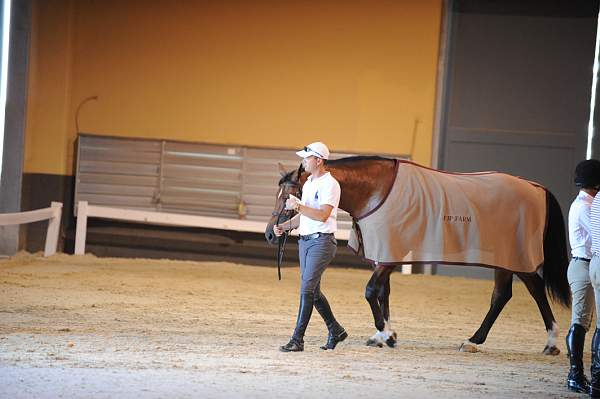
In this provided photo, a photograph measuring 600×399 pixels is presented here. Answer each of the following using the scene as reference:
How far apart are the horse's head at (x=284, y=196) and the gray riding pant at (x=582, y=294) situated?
2123 millimetres

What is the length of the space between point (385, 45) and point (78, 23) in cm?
482

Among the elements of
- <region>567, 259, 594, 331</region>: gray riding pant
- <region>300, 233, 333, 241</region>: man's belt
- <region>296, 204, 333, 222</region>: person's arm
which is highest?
<region>296, 204, 333, 222</region>: person's arm

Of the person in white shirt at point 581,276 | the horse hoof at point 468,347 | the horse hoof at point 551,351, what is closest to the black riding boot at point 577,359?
the person in white shirt at point 581,276

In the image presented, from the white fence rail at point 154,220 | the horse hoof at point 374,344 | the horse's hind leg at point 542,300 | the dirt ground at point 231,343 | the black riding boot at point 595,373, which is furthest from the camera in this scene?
the white fence rail at point 154,220

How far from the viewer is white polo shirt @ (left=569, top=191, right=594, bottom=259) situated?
18.6ft

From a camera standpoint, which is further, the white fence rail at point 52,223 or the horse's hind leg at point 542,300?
the white fence rail at point 52,223

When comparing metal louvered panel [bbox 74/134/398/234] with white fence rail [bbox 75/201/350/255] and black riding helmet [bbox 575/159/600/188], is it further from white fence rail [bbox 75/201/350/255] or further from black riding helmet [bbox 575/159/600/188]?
black riding helmet [bbox 575/159/600/188]

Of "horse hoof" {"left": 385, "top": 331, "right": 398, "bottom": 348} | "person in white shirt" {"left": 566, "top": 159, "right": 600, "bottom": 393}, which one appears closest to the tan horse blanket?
"horse hoof" {"left": 385, "top": 331, "right": 398, "bottom": 348}

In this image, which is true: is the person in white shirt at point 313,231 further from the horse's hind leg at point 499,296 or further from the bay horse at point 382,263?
the horse's hind leg at point 499,296

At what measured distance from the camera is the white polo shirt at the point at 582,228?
223 inches

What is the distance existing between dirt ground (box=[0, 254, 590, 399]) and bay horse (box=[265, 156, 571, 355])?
229mm

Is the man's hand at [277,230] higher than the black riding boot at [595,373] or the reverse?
higher

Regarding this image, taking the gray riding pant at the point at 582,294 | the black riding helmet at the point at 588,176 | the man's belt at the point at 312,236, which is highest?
the black riding helmet at the point at 588,176

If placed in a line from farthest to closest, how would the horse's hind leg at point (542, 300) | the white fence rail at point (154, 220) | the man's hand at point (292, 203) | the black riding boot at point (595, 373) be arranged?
1. the white fence rail at point (154, 220)
2. the horse's hind leg at point (542, 300)
3. the man's hand at point (292, 203)
4. the black riding boot at point (595, 373)
